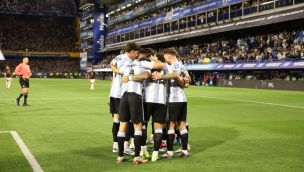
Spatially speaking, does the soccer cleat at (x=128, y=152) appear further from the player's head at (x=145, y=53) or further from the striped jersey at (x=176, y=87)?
the player's head at (x=145, y=53)

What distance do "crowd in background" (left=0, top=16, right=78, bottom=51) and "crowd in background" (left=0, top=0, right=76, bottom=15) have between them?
2904 mm

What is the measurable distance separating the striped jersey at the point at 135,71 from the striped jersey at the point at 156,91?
0.22 meters

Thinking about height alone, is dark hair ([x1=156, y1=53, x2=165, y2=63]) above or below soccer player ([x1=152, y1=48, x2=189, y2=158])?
above

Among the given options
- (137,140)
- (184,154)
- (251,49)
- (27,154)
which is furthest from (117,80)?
(251,49)

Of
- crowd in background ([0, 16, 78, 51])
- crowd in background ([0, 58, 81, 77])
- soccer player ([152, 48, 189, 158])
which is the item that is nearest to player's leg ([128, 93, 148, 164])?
soccer player ([152, 48, 189, 158])

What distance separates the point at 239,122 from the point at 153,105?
7.54 m

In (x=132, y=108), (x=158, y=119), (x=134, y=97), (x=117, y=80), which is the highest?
(x=117, y=80)

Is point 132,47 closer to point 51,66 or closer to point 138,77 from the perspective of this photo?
point 138,77

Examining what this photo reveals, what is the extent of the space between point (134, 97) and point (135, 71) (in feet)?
1.65

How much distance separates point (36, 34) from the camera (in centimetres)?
10794

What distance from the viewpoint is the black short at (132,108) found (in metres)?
8.16

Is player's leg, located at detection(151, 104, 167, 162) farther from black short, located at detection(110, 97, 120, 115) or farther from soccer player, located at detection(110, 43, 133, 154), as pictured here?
black short, located at detection(110, 97, 120, 115)

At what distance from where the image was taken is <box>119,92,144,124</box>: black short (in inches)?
321

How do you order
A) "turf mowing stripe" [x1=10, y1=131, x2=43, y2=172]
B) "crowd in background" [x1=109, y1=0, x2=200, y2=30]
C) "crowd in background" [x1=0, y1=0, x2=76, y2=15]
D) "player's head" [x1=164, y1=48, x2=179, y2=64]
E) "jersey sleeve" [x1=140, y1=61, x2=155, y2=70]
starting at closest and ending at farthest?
"turf mowing stripe" [x1=10, y1=131, x2=43, y2=172]
"jersey sleeve" [x1=140, y1=61, x2=155, y2=70]
"player's head" [x1=164, y1=48, x2=179, y2=64]
"crowd in background" [x1=109, y1=0, x2=200, y2=30]
"crowd in background" [x1=0, y1=0, x2=76, y2=15]
